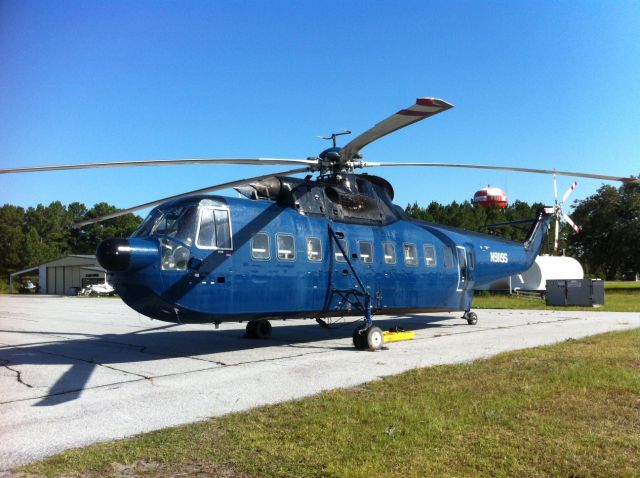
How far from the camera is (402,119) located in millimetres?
9375

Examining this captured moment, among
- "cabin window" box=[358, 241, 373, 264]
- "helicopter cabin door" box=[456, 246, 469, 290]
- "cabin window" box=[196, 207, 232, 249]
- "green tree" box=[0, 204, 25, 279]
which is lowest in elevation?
"helicopter cabin door" box=[456, 246, 469, 290]

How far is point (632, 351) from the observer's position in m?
11.0

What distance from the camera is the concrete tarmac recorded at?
6.65m

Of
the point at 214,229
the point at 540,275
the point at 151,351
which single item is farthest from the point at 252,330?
the point at 540,275

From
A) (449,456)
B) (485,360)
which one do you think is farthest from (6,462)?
(485,360)

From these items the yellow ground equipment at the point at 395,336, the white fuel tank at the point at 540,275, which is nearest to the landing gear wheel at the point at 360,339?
the yellow ground equipment at the point at 395,336

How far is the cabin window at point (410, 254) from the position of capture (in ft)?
48.3

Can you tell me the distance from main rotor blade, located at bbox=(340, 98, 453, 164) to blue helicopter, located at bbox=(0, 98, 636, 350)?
0.02 metres

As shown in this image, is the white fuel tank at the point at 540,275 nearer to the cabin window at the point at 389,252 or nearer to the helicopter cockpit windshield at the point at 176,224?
the cabin window at the point at 389,252

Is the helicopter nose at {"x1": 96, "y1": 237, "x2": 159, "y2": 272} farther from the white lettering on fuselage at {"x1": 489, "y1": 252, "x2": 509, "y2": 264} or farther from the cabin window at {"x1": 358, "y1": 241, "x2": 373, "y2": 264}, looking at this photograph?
the white lettering on fuselage at {"x1": 489, "y1": 252, "x2": 509, "y2": 264}

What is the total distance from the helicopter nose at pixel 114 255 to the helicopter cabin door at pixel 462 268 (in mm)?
10542

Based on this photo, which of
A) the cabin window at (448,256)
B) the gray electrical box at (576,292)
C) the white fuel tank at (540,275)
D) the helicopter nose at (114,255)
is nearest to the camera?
the helicopter nose at (114,255)

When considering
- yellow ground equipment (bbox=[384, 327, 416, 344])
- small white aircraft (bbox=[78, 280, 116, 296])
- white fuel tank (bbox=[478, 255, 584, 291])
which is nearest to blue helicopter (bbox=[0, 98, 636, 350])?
yellow ground equipment (bbox=[384, 327, 416, 344])

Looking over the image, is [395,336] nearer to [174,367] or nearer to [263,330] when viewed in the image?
[263,330]
